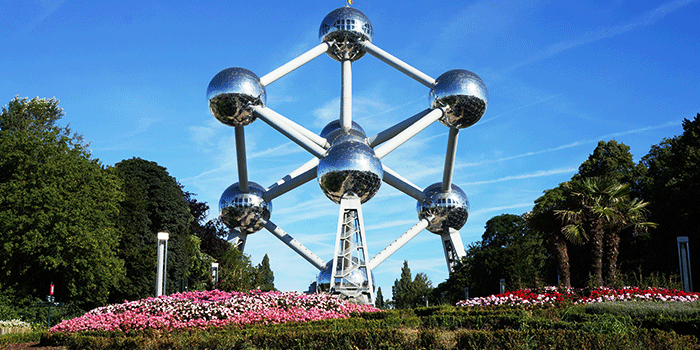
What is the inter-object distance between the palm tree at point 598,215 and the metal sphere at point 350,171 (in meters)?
8.88

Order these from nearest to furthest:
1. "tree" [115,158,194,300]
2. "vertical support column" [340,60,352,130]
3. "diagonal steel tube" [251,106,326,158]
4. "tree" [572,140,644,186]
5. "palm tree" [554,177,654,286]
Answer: "palm tree" [554,177,654,286] → "diagonal steel tube" [251,106,326,158] → "tree" [115,158,194,300] → "vertical support column" [340,60,352,130] → "tree" [572,140,644,186]

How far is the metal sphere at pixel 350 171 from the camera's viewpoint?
27.1 meters

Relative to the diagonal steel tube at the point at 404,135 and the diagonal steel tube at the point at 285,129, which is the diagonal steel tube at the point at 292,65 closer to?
the diagonal steel tube at the point at 285,129

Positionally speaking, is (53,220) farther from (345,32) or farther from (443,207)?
(443,207)

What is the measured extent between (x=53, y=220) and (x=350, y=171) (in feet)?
40.5

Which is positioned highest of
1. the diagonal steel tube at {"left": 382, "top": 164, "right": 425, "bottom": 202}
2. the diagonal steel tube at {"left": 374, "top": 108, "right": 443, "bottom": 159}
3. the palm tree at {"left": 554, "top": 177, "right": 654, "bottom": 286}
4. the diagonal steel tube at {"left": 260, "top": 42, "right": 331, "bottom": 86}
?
the diagonal steel tube at {"left": 260, "top": 42, "right": 331, "bottom": 86}

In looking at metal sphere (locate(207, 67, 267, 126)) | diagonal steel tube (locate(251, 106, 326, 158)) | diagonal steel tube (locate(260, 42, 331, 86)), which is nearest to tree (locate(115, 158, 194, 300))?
metal sphere (locate(207, 67, 267, 126))

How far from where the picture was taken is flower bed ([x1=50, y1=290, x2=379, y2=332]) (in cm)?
1574

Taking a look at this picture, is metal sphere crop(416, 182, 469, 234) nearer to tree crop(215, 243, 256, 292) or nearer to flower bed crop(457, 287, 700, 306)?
tree crop(215, 243, 256, 292)

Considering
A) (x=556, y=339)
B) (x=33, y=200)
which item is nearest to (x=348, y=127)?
(x=33, y=200)

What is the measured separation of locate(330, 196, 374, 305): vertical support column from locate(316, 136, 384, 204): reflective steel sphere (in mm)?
635

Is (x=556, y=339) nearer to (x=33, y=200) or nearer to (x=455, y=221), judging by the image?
(x=33, y=200)

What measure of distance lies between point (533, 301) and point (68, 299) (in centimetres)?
2066

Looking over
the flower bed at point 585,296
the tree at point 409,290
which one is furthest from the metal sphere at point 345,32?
the tree at point 409,290
